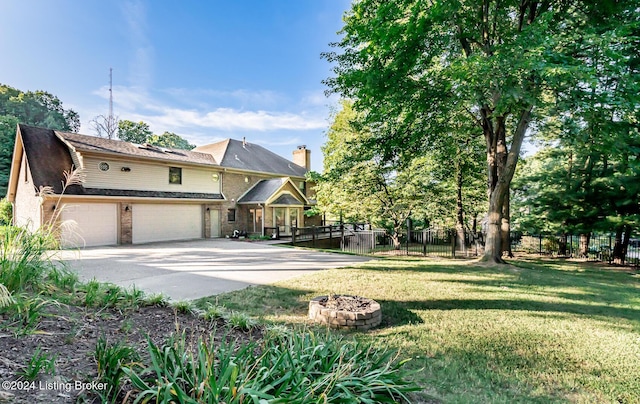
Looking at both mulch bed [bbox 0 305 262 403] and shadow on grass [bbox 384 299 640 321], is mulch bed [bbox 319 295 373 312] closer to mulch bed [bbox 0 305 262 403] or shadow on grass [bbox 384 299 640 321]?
Result: shadow on grass [bbox 384 299 640 321]

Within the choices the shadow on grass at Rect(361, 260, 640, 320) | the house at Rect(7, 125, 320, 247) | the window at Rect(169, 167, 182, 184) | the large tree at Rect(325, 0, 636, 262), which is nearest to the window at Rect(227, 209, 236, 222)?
the house at Rect(7, 125, 320, 247)

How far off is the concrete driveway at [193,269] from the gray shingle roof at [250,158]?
10982 millimetres

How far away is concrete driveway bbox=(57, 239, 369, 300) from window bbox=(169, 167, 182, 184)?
7435 millimetres

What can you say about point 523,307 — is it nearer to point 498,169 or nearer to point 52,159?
point 498,169

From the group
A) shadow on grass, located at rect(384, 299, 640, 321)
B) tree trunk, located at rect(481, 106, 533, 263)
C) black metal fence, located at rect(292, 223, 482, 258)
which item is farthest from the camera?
black metal fence, located at rect(292, 223, 482, 258)

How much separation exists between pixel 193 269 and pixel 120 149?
11625 mm

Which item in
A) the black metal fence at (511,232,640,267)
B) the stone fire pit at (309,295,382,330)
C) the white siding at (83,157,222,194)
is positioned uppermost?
the white siding at (83,157,222,194)

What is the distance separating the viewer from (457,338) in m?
4.11

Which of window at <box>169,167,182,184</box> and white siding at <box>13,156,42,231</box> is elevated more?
window at <box>169,167,182,184</box>

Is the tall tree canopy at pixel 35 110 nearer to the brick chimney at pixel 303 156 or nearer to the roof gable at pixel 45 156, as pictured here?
the roof gable at pixel 45 156

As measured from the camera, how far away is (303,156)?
29.1 metres

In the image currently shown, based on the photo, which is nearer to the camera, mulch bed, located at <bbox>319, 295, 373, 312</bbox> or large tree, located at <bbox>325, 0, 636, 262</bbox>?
mulch bed, located at <bbox>319, 295, 373, 312</bbox>

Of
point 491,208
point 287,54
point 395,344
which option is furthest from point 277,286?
point 287,54

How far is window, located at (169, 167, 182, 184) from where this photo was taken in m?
18.3
